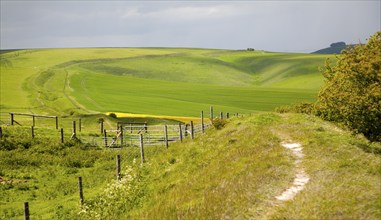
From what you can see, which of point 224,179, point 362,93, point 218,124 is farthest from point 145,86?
point 224,179

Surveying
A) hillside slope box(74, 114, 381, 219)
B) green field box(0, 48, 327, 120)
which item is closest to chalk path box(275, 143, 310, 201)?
hillside slope box(74, 114, 381, 219)

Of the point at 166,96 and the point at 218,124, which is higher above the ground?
the point at 218,124

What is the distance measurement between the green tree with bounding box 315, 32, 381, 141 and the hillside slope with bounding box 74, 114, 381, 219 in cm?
112

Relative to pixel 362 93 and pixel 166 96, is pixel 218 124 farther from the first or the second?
pixel 166 96

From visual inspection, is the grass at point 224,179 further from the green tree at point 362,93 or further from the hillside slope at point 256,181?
the green tree at point 362,93

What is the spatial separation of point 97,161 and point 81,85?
81533mm

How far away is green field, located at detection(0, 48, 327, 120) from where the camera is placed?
301 ft

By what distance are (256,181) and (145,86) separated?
4551 inches

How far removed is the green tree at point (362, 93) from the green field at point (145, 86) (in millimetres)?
58324

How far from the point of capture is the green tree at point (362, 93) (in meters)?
22.1

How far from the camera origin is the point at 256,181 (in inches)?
717

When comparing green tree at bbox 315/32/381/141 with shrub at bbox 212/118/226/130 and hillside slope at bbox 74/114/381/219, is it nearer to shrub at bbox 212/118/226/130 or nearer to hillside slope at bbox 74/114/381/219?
hillside slope at bbox 74/114/381/219

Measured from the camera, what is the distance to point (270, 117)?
37812 mm

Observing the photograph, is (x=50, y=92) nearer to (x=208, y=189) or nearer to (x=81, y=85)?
(x=81, y=85)
